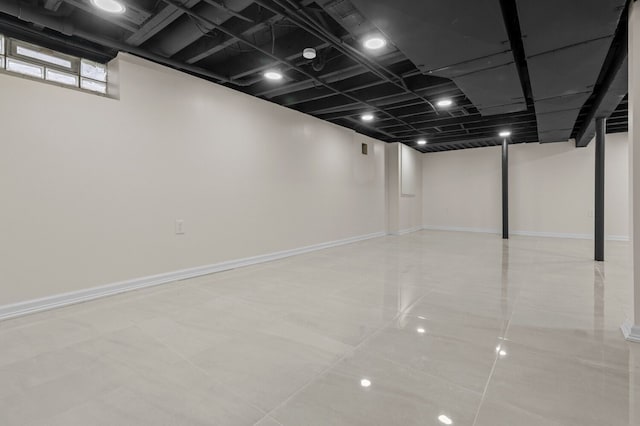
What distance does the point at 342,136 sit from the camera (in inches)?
264

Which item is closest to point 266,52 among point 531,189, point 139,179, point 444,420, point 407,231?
point 139,179

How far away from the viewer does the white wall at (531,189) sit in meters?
7.48

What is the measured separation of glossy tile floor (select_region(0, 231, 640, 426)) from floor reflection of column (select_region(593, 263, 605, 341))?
0.02 metres

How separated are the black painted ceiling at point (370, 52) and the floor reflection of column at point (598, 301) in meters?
2.39

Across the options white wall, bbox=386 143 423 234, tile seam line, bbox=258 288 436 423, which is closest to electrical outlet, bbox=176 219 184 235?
tile seam line, bbox=258 288 436 423

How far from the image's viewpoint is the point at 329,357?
1.96 m

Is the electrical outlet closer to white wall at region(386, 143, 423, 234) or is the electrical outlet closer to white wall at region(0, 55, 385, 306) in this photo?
white wall at region(0, 55, 385, 306)

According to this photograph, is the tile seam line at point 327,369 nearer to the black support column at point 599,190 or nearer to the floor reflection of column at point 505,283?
the floor reflection of column at point 505,283

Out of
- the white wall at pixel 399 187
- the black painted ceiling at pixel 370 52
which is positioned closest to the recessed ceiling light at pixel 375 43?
the black painted ceiling at pixel 370 52

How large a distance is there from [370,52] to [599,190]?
15.5ft

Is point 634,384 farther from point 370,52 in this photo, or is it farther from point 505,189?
point 505,189

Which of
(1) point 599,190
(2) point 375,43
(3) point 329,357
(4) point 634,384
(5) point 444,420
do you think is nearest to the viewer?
(5) point 444,420

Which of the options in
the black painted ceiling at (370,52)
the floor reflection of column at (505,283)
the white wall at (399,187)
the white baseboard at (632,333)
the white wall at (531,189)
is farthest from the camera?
the white wall at (399,187)

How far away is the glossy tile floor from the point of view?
4.78 feet
